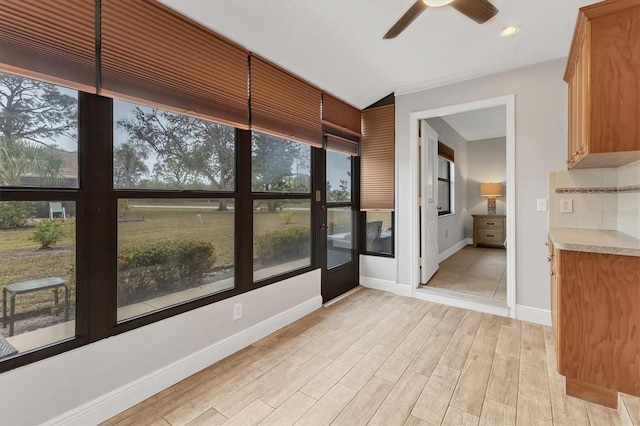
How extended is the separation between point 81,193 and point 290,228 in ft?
5.85

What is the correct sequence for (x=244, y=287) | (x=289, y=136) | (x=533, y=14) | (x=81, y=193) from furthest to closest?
(x=289, y=136) < (x=244, y=287) < (x=533, y=14) < (x=81, y=193)

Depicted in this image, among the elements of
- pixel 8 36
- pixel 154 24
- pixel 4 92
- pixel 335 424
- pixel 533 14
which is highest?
pixel 533 14

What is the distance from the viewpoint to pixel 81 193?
1.57 m

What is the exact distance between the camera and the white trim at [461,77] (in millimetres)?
2859

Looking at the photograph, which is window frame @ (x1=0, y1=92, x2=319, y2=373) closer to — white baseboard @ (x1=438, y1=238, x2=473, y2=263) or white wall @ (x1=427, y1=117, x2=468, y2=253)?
white wall @ (x1=427, y1=117, x2=468, y2=253)

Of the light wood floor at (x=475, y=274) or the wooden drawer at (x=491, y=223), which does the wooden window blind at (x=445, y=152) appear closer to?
the wooden drawer at (x=491, y=223)

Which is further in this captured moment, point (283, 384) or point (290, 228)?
point (290, 228)

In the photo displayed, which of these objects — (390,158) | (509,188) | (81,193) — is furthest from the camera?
(390,158)

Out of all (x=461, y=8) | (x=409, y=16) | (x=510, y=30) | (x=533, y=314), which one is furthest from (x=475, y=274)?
(x=409, y=16)

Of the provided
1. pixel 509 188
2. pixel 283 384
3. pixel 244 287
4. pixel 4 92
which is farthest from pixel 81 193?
pixel 509 188

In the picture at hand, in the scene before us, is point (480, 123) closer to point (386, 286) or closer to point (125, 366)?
point (386, 286)

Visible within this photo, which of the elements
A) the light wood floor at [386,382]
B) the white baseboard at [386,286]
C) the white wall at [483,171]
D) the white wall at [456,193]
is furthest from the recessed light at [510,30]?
the white wall at [483,171]

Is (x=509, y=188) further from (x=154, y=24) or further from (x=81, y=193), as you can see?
(x=81, y=193)

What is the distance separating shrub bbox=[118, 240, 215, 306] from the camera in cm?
180
